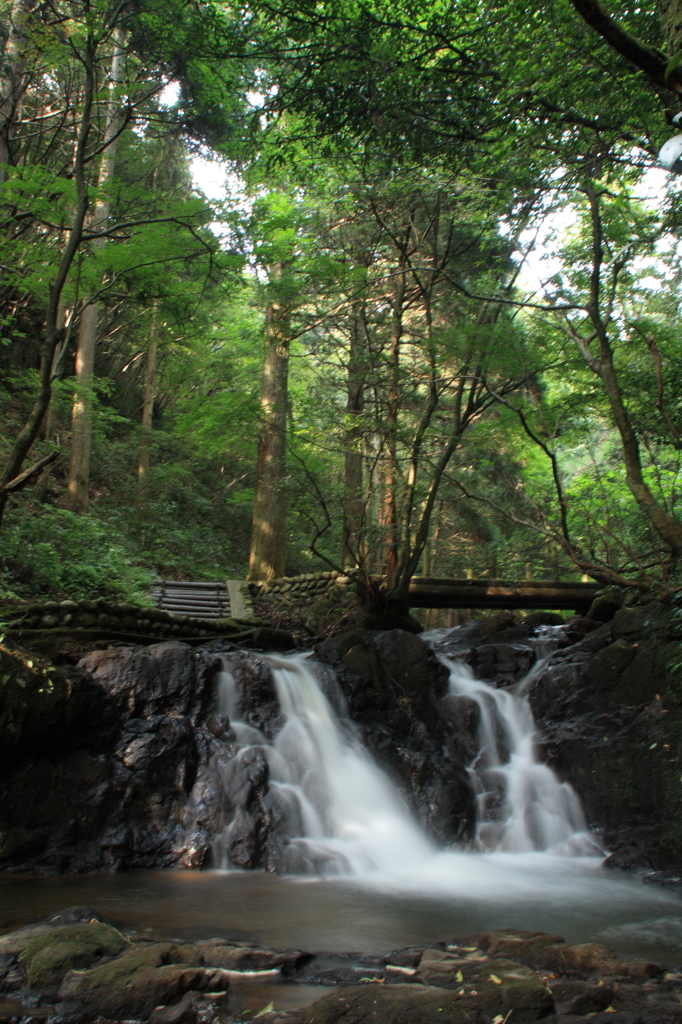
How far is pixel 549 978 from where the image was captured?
3643 mm

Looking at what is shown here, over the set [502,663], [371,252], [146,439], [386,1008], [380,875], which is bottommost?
[380,875]

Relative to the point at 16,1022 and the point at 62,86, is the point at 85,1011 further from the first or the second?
the point at 62,86

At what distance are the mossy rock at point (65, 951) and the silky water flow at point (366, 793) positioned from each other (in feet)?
8.47

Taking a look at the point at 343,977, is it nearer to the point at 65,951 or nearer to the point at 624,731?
the point at 65,951

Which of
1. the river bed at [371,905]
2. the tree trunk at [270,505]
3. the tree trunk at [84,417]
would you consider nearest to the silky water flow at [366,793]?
the river bed at [371,905]

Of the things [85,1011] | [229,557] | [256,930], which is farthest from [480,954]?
[229,557]

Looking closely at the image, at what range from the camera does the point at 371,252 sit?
11.5 metres

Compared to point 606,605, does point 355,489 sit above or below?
above

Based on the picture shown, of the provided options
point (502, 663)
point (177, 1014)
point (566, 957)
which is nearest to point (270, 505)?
point (502, 663)

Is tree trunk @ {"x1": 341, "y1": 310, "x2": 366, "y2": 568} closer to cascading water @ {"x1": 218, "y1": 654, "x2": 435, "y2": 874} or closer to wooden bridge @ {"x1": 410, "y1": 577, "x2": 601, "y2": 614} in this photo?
wooden bridge @ {"x1": 410, "y1": 577, "x2": 601, "y2": 614}

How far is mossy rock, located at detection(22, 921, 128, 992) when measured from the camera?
11.5ft

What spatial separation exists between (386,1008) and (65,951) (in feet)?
6.03

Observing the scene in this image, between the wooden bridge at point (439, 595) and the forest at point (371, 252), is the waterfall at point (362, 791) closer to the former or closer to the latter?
the forest at point (371, 252)

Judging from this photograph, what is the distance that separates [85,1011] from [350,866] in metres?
3.64
